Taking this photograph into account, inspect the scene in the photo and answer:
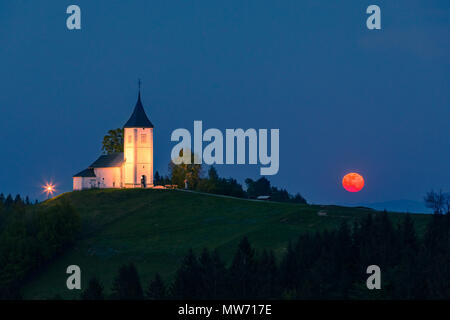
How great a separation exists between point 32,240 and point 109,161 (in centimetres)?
3396

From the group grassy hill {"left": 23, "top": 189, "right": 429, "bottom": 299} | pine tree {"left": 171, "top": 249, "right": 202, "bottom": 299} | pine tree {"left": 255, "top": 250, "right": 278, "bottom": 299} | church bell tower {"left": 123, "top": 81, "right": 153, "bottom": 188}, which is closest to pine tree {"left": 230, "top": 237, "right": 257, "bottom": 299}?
pine tree {"left": 255, "top": 250, "right": 278, "bottom": 299}

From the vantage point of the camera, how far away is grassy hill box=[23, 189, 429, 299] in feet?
292

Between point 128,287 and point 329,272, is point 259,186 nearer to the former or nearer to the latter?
point 329,272

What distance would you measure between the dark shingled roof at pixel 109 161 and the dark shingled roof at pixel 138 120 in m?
5.75

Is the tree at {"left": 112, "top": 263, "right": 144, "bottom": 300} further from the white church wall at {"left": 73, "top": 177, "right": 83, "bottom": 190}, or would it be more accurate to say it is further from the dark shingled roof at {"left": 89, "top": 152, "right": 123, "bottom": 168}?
the white church wall at {"left": 73, "top": 177, "right": 83, "bottom": 190}

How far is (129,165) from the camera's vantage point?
13312 cm

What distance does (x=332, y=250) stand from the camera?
72.3m

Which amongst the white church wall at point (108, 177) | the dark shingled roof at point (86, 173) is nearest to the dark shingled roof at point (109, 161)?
the white church wall at point (108, 177)

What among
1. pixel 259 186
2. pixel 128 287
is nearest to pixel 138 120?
pixel 259 186

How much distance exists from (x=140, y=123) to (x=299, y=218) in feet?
167

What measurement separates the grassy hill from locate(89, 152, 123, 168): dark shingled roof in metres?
12.3

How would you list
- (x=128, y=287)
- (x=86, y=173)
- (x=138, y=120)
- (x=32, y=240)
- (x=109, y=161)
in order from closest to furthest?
(x=128, y=287) → (x=32, y=240) → (x=86, y=173) → (x=109, y=161) → (x=138, y=120)

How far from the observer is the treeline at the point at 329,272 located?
62156 millimetres
